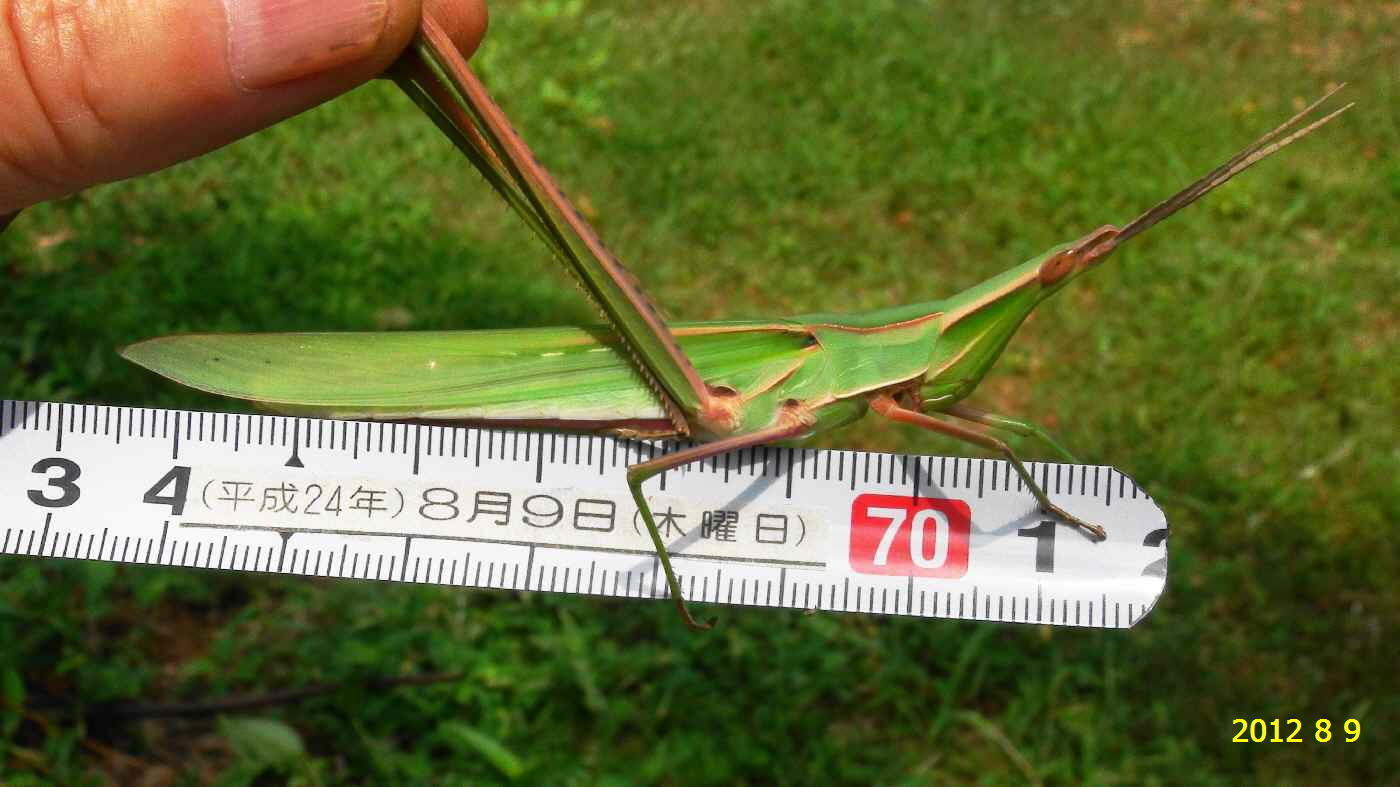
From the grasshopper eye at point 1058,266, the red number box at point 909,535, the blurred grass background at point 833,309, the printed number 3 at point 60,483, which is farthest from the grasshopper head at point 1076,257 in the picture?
the printed number 3 at point 60,483

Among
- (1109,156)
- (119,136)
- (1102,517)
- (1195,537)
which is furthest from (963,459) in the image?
(1109,156)

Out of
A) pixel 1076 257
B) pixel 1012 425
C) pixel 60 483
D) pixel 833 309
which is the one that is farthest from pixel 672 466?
pixel 833 309

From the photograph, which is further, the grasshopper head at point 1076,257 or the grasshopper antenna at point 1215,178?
the grasshopper head at point 1076,257

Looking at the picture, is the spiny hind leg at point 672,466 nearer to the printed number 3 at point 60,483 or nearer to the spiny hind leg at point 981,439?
the spiny hind leg at point 981,439

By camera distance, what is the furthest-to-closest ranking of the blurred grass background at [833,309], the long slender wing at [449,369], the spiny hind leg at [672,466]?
the blurred grass background at [833,309]
the long slender wing at [449,369]
the spiny hind leg at [672,466]

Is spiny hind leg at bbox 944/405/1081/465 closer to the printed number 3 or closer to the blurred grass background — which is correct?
the blurred grass background

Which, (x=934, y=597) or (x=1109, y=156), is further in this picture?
(x=1109, y=156)

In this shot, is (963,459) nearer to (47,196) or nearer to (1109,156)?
(47,196)
